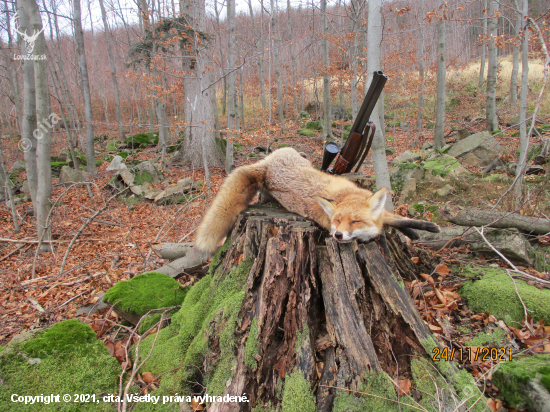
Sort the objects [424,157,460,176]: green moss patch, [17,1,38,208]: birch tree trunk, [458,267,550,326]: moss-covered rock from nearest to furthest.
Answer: [458,267,550,326]: moss-covered rock, [17,1,38,208]: birch tree trunk, [424,157,460,176]: green moss patch

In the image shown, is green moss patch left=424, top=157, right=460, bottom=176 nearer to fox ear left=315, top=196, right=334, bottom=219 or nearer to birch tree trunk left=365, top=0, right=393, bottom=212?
birch tree trunk left=365, top=0, right=393, bottom=212

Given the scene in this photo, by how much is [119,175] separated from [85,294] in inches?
328

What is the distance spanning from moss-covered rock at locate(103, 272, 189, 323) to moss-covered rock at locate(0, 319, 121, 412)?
0.58 m

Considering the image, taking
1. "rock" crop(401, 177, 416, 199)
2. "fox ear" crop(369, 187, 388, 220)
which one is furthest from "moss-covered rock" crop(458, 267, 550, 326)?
"rock" crop(401, 177, 416, 199)

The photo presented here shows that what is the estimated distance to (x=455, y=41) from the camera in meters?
33.4

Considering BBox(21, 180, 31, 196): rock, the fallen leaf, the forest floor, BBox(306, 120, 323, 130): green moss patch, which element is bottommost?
the forest floor

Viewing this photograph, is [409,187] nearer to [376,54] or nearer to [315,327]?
[376,54]

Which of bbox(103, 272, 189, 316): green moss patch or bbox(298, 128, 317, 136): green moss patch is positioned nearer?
bbox(103, 272, 189, 316): green moss patch

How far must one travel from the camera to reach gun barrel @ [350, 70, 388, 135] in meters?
3.40

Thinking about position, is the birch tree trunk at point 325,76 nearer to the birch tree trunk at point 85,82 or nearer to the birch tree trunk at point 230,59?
the birch tree trunk at point 230,59

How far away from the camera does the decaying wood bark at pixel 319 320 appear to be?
2.10 metres

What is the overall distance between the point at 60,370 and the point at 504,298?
4204 mm

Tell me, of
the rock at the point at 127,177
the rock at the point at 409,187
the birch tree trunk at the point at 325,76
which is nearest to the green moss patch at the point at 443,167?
the rock at the point at 409,187

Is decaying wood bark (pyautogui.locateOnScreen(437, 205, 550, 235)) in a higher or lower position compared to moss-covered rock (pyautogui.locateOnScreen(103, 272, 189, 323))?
higher
